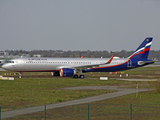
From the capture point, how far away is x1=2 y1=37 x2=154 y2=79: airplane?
5647 centimetres

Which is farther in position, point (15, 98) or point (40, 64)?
point (40, 64)

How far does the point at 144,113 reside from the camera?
71.5 ft

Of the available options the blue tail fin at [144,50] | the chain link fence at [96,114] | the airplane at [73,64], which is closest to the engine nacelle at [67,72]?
the airplane at [73,64]

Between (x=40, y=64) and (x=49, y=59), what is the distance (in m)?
2.47

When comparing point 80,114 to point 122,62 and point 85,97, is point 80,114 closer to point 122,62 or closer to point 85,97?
point 85,97

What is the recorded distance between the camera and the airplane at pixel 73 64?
56.5 m

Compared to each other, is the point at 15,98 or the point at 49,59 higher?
the point at 49,59

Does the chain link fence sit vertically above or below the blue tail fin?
below

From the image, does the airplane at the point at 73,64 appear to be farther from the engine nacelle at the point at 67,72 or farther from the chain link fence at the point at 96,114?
the chain link fence at the point at 96,114

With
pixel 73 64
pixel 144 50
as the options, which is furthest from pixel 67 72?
pixel 144 50

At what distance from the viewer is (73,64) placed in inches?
2361

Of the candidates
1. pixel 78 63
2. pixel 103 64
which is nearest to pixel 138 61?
pixel 103 64

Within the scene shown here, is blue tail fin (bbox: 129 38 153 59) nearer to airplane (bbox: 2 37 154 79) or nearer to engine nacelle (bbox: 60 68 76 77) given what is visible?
airplane (bbox: 2 37 154 79)

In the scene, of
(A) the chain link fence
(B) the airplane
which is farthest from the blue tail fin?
(A) the chain link fence
